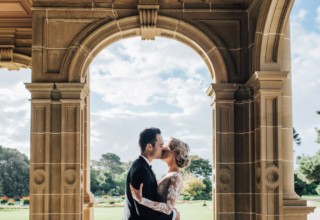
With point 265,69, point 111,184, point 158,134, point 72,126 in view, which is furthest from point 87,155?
point 111,184

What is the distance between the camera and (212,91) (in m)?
12.0

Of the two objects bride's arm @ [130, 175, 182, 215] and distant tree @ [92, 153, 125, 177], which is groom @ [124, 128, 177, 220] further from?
distant tree @ [92, 153, 125, 177]

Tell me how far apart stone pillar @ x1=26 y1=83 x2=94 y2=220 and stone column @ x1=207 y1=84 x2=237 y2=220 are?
259 centimetres

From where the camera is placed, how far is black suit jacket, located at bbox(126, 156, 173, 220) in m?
5.59

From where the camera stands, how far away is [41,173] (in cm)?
1154

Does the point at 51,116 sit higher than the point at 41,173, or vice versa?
the point at 51,116

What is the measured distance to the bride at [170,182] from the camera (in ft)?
18.3

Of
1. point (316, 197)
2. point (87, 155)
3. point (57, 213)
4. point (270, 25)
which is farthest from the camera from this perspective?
point (316, 197)

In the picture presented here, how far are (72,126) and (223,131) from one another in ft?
9.49

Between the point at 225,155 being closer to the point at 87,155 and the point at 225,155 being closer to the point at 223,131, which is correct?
the point at 223,131

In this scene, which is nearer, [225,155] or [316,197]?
[225,155]

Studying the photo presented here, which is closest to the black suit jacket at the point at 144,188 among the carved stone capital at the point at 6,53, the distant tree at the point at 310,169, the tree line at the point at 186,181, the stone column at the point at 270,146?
the stone column at the point at 270,146

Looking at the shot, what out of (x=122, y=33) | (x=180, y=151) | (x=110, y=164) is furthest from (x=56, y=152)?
(x=110, y=164)

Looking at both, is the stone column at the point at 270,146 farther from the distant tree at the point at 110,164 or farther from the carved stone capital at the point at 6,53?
the distant tree at the point at 110,164
